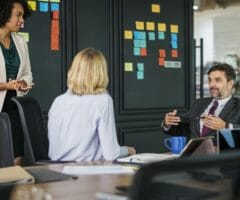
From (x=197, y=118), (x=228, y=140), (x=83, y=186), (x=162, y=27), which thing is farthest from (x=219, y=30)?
(x=83, y=186)

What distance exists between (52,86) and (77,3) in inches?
34.7

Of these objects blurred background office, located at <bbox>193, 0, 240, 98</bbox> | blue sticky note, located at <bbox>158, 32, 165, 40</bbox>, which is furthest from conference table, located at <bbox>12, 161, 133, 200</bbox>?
blurred background office, located at <bbox>193, 0, 240, 98</bbox>

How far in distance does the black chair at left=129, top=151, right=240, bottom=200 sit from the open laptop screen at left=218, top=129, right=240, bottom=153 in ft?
3.57

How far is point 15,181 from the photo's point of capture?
1.88 m

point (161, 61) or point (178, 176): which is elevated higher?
point (161, 61)

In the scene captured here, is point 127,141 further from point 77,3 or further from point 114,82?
point 77,3

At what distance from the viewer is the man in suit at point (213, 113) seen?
11.0ft

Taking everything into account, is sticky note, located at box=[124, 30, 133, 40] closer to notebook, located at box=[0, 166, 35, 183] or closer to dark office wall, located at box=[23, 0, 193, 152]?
dark office wall, located at box=[23, 0, 193, 152]

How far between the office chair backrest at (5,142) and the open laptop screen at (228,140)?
0.94m

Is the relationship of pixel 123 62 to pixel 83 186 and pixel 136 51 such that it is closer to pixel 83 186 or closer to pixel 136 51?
pixel 136 51

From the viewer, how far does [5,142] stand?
2.40m

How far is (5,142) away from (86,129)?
0.55 meters

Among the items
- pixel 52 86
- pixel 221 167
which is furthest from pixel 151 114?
pixel 221 167

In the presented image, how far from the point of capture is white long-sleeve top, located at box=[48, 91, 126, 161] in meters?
2.79
